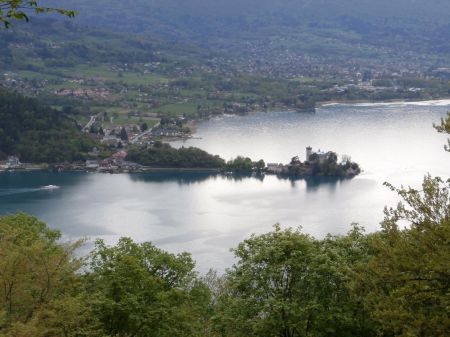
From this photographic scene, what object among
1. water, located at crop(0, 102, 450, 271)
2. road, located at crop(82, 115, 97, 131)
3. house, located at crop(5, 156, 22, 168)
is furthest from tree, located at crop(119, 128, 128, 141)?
house, located at crop(5, 156, 22, 168)

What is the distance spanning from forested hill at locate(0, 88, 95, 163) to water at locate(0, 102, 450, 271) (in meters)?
1.75

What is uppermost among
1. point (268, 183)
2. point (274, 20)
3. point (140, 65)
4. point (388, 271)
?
point (274, 20)

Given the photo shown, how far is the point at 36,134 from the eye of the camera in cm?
2533

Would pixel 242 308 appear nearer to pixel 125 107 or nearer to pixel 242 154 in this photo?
pixel 242 154

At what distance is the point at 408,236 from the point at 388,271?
0.87 ft

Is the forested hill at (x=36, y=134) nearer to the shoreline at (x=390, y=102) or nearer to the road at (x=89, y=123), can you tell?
the road at (x=89, y=123)

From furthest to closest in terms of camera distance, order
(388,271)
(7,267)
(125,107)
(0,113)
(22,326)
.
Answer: (125,107), (0,113), (7,267), (22,326), (388,271)

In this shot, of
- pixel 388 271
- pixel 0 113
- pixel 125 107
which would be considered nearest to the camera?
pixel 388 271

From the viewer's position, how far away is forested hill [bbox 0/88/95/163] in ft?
79.6

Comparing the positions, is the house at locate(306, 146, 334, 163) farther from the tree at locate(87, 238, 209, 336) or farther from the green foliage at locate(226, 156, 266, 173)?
the tree at locate(87, 238, 209, 336)

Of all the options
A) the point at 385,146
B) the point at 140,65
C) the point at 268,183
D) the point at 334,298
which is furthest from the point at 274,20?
the point at 334,298

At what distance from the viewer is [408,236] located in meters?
3.66

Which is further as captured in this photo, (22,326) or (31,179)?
(31,179)

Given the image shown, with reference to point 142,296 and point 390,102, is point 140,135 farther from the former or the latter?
point 142,296
